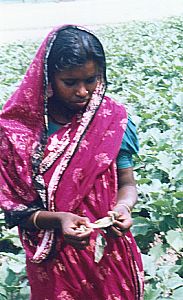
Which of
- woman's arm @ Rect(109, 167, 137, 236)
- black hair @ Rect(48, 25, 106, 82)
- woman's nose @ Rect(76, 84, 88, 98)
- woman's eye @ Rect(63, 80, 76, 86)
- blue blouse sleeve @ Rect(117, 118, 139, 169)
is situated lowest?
woman's arm @ Rect(109, 167, 137, 236)

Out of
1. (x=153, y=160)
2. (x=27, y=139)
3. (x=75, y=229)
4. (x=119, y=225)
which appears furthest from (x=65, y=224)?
(x=153, y=160)

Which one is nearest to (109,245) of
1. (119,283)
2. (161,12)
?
(119,283)

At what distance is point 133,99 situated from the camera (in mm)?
5926

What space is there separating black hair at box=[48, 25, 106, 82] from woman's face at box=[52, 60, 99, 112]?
16 millimetres

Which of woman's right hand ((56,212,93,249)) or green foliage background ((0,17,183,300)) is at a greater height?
woman's right hand ((56,212,93,249))

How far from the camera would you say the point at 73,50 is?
2172 mm

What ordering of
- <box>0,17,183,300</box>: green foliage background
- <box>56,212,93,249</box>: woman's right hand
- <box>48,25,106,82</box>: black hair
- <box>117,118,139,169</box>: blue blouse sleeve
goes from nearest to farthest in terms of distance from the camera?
<box>56,212,93,249</box>: woman's right hand < <box>48,25,106,82</box>: black hair < <box>117,118,139,169</box>: blue blouse sleeve < <box>0,17,183,300</box>: green foliage background

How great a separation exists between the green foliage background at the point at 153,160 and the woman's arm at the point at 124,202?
0.58 metres

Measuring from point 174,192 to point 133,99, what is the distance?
2621 millimetres

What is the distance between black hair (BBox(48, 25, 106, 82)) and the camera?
2.17m

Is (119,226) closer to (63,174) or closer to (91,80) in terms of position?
(63,174)

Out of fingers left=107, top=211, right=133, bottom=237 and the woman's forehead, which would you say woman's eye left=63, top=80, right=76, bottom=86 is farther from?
fingers left=107, top=211, right=133, bottom=237

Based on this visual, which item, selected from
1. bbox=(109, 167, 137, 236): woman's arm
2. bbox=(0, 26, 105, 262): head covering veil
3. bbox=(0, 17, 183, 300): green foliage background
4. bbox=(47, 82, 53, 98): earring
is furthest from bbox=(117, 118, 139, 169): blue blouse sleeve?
bbox=(0, 17, 183, 300): green foliage background

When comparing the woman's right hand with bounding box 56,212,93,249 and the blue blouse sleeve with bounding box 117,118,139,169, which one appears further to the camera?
the blue blouse sleeve with bounding box 117,118,139,169
